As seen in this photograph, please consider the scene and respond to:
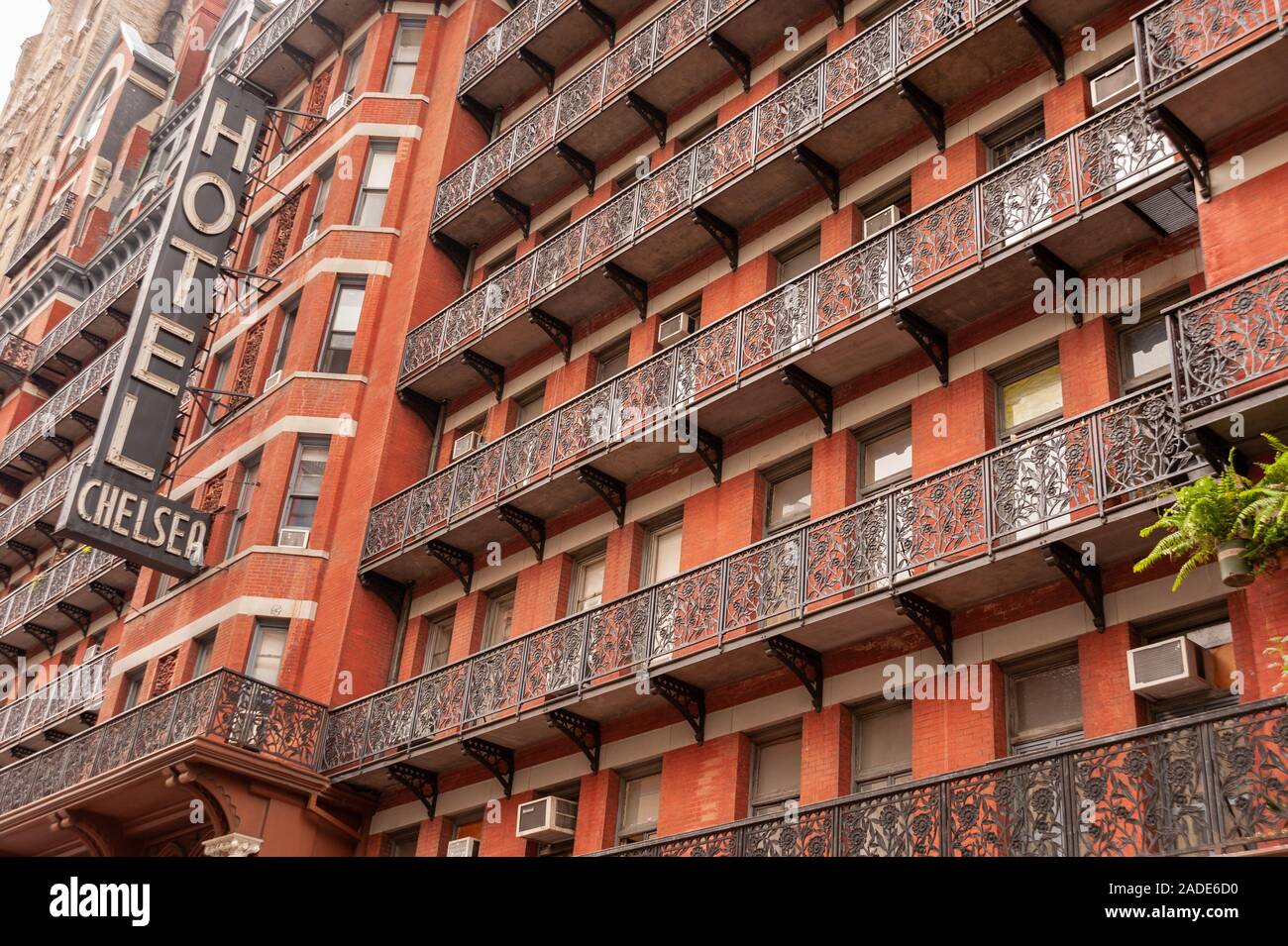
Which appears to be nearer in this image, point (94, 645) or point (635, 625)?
point (635, 625)

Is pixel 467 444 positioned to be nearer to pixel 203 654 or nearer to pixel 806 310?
pixel 203 654

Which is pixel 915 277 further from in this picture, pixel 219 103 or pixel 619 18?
pixel 219 103

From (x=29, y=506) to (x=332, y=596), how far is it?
1709cm

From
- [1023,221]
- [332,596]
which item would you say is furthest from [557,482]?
[1023,221]

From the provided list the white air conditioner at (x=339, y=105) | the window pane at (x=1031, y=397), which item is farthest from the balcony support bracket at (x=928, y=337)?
the white air conditioner at (x=339, y=105)

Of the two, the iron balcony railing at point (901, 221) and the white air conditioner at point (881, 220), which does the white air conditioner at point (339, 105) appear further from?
the white air conditioner at point (881, 220)

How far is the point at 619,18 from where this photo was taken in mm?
28891

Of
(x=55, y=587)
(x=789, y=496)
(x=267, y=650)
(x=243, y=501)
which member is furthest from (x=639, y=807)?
(x=55, y=587)

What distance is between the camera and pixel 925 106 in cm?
2020

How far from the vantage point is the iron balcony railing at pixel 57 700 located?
3019 cm

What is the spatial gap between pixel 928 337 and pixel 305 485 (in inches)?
539

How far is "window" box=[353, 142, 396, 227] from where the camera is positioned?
30.2 metres

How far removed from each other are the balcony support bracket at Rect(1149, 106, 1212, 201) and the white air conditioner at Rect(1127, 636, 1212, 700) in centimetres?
505
